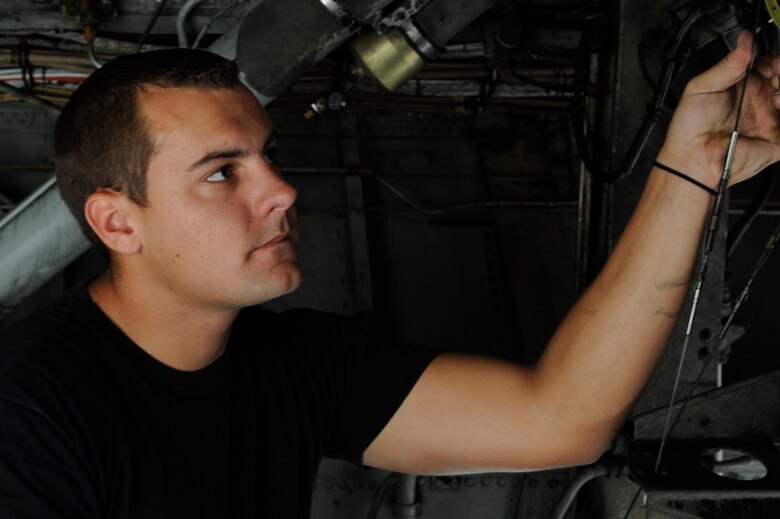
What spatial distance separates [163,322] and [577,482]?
3.74 feet

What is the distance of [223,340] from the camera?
5.29 feet

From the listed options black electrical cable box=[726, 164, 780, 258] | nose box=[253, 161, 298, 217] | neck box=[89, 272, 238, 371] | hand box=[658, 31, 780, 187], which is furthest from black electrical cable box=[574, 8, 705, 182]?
neck box=[89, 272, 238, 371]

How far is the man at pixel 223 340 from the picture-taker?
1360 mm

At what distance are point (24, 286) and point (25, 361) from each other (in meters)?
1.15

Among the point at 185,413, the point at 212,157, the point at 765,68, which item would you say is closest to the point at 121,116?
the point at 212,157

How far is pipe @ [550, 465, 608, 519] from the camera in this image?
2115 millimetres

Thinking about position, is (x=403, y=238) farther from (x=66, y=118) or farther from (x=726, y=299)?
(x=66, y=118)

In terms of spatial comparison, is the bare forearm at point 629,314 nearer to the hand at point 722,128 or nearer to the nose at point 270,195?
the hand at point 722,128

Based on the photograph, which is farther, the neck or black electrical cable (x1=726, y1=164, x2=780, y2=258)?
black electrical cable (x1=726, y1=164, x2=780, y2=258)

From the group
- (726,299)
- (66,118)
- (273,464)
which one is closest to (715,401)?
(726,299)

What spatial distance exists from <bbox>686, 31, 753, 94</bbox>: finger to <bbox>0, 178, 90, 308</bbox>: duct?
1.59 meters

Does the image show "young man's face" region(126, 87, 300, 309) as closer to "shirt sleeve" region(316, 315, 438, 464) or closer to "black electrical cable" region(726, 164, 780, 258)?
"shirt sleeve" region(316, 315, 438, 464)

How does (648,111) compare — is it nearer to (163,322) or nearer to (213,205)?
(213,205)

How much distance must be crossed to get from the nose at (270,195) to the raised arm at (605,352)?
45 centimetres
